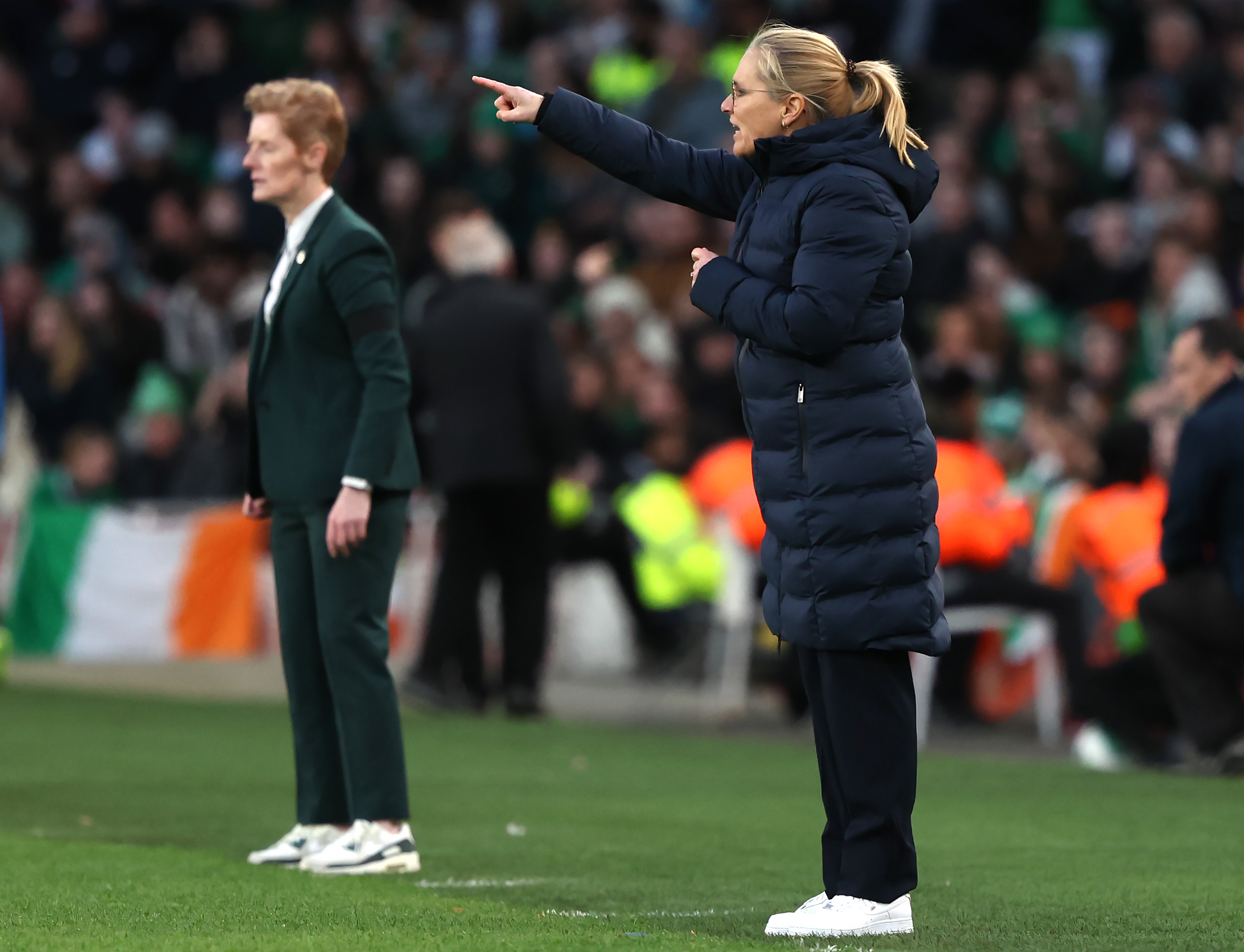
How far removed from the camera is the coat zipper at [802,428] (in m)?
4.51

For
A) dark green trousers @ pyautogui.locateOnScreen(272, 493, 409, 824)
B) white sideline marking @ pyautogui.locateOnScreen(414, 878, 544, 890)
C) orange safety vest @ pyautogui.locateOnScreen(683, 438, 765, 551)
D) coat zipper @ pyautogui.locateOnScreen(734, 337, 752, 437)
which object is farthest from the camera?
orange safety vest @ pyautogui.locateOnScreen(683, 438, 765, 551)

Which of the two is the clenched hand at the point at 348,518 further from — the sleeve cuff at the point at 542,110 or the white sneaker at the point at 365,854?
the sleeve cuff at the point at 542,110

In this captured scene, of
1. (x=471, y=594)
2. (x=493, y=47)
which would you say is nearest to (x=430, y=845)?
(x=471, y=594)

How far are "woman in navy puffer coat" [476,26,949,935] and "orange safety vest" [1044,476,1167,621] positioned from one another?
4534 millimetres

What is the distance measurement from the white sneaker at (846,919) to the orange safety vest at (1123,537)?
4.55m

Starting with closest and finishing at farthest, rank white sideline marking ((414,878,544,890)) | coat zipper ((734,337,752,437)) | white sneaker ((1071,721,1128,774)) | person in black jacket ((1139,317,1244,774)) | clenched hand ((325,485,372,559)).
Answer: coat zipper ((734,337,752,437))
white sideline marking ((414,878,544,890))
clenched hand ((325,485,372,559))
person in black jacket ((1139,317,1244,774))
white sneaker ((1071,721,1128,774))

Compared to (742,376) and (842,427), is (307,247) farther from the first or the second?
(842,427)

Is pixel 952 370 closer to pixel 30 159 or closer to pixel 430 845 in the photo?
pixel 430 845

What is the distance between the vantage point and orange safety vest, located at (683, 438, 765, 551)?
33.2 feet

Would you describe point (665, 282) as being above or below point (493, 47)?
below

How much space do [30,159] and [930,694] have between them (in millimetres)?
12605

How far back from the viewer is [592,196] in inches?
691

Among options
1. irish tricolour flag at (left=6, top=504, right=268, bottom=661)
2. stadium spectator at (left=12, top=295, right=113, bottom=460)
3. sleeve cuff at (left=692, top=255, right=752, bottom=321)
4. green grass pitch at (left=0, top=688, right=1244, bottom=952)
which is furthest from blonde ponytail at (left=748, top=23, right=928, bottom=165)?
stadium spectator at (left=12, top=295, right=113, bottom=460)

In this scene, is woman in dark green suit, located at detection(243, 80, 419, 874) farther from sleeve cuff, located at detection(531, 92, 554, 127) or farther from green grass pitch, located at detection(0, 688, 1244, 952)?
sleeve cuff, located at detection(531, 92, 554, 127)
